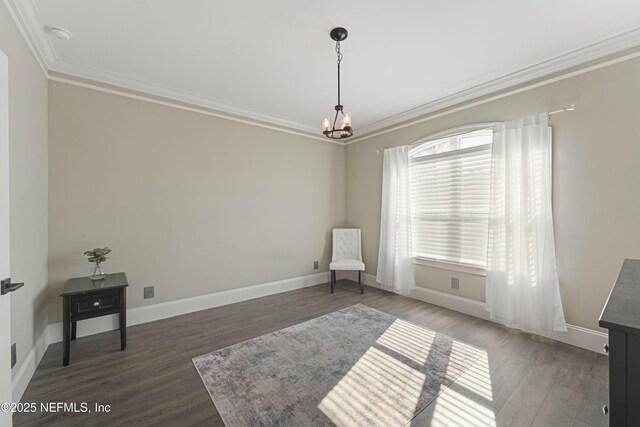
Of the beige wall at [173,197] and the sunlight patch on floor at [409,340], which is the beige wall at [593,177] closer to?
the sunlight patch on floor at [409,340]

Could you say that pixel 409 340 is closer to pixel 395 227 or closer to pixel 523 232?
pixel 523 232

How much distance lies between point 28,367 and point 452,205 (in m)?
4.71

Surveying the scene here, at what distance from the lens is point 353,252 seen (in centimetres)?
498

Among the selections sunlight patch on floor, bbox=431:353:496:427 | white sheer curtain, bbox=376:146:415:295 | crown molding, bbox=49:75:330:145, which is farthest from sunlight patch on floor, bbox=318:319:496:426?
crown molding, bbox=49:75:330:145

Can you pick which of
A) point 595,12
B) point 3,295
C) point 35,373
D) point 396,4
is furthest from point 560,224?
point 35,373

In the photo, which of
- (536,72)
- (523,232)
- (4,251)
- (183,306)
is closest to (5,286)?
(4,251)

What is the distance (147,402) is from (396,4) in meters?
3.48

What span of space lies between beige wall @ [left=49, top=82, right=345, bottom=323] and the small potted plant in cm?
12

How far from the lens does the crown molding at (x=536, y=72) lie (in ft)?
7.86

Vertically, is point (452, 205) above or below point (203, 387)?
above

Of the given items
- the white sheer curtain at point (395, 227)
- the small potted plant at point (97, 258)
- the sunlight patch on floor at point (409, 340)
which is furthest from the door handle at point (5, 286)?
the white sheer curtain at point (395, 227)

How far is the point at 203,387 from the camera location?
81.5 inches

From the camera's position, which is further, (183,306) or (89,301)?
(183,306)

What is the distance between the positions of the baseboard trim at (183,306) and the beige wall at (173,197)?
0.09m
